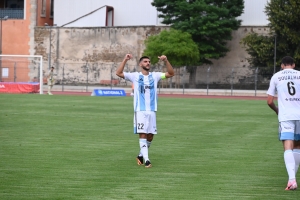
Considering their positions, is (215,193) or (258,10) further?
(258,10)

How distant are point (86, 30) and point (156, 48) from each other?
476 inches

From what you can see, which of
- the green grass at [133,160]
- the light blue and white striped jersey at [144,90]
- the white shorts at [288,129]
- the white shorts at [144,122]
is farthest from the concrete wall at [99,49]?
the white shorts at [288,129]

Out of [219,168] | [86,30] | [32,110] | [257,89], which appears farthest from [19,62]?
[219,168]

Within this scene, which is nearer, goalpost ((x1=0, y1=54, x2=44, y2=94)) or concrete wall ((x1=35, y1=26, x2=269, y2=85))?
goalpost ((x1=0, y1=54, x2=44, y2=94))

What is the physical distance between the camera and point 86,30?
2810 inches

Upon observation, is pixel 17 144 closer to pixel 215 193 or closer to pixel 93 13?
pixel 215 193

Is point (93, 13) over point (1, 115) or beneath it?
over

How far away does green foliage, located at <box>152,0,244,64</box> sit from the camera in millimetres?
63344

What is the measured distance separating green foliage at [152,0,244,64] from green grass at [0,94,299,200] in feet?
127

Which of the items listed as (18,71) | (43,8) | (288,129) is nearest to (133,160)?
(288,129)

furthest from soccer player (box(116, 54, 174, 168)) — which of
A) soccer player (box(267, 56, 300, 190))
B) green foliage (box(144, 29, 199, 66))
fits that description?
green foliage (box(144, 29, 199, 66))

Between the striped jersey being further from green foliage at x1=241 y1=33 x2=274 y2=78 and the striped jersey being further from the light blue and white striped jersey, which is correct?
green foliage at x1=241 y1=33 x2=274 y2=78

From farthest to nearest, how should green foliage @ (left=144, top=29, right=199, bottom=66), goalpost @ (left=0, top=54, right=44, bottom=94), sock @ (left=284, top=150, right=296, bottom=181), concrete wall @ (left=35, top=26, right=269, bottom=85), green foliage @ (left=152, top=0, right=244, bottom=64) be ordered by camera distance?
concrete wall @ (left=35, top=26, right=269, bottom=85) < green foliage @ (left=152, top=0, right=244, bottom=64) < green foliage @ (left=144, top=29, right=199, bottom=66) < goalpost @ (left=0, top=54, right=44, bottom=94) < sock @ (left=284, top=150, right=296, bottom=181)

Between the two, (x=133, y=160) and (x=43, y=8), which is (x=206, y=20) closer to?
(x=43, y=8)
